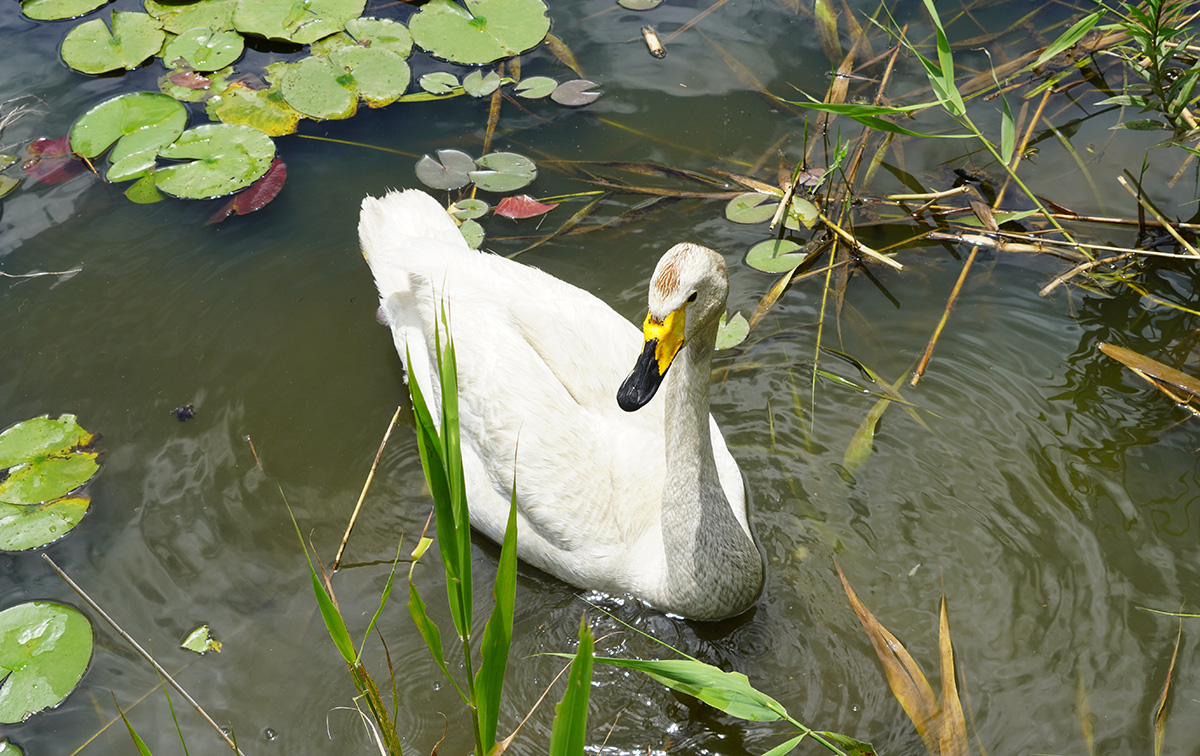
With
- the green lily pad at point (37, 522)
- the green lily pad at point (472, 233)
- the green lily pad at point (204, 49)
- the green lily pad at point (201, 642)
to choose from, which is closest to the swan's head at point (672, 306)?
the green lily pad at point (201, 642)

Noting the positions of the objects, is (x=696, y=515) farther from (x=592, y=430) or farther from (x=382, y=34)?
(x=382, y=34)

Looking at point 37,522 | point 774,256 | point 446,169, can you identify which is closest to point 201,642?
point 37,522

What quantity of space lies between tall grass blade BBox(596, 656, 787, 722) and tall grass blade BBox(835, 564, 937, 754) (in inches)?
44.5

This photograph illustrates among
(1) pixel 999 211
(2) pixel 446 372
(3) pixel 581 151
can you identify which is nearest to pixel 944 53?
(1) pixel 999 211

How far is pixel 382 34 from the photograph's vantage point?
5.80 metres

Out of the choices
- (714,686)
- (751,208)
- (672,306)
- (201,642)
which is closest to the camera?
(714,686)

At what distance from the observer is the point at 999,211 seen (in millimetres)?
4953

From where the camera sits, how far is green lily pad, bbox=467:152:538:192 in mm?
5129

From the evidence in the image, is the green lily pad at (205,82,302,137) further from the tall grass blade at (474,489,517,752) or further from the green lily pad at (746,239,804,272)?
the tall grass blade at (474,489,517,752)

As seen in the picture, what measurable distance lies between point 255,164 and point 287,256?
23.3 inches

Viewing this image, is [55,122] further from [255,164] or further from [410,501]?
[410,501]

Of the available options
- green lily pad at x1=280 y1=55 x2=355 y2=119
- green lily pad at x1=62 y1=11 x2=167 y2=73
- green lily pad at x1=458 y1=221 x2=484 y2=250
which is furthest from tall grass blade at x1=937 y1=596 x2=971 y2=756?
green lily pad at x1=62 y1=11 x2=167 y2=73

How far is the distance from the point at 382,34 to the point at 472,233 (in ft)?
5.94

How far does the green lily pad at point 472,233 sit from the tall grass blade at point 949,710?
9.80 ft
